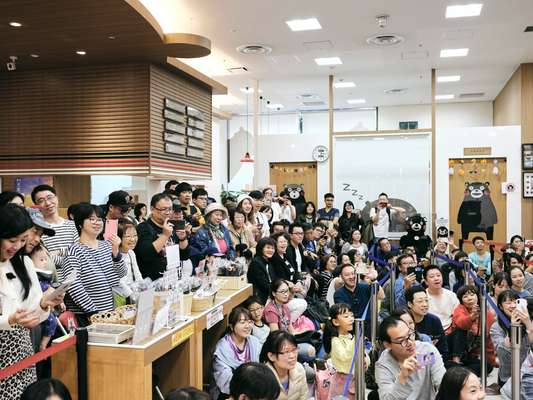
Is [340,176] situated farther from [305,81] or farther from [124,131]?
[124,131]

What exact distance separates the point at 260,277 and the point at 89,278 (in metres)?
2.08

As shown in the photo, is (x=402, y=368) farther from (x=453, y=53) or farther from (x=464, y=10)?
(x=453, y=53)

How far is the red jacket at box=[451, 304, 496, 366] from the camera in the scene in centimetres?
480

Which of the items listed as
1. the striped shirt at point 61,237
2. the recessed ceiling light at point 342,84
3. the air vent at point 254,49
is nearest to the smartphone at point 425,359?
the striped shirt at point 61,237

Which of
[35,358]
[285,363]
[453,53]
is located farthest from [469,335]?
[453,53]

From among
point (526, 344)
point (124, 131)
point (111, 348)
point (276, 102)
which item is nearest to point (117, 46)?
point (124, 131)

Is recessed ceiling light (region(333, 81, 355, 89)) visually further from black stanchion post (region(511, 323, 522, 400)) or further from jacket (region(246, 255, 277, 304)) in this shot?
black stanchion post (region(511, 323, 522, 400))

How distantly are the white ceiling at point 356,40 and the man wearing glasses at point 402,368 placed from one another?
5359 millimetres

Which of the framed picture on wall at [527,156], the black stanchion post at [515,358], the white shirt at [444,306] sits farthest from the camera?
the framed picture on wall at [527,156]

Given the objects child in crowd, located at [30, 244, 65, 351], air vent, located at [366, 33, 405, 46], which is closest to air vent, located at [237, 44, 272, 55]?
air vent, located at [366, 33, 405, 46]

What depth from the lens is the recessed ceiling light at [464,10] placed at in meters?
7.48

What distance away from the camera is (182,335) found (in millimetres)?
3182

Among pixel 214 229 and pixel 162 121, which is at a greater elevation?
pixel 162 121

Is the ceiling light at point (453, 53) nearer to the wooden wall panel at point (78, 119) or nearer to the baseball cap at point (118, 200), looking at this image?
the wooden wall panel at point (78, 119)
